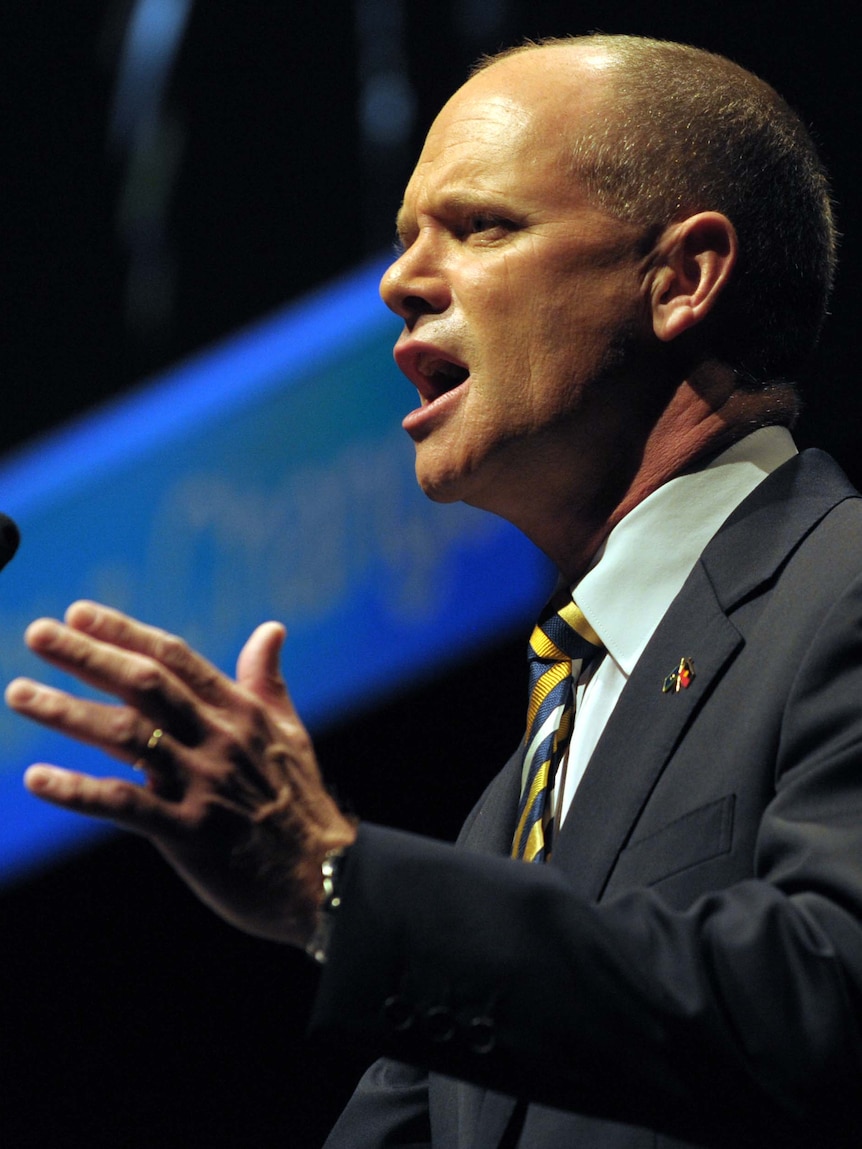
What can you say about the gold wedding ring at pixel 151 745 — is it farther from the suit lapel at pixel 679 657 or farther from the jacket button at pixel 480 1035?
the suit lapel at pixel 679 657

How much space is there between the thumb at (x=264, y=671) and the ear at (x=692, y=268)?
0.80 meters

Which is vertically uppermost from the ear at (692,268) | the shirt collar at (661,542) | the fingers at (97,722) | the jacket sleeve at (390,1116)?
the fingers at (97,722)

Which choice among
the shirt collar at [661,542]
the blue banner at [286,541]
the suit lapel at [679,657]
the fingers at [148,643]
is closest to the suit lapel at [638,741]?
the suit lapel at [679,657]

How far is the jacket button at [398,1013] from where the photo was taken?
0.93m

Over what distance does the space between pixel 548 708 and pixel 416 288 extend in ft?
1.78

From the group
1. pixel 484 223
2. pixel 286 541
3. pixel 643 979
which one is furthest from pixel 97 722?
pixel 286 541

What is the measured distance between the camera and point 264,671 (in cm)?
102

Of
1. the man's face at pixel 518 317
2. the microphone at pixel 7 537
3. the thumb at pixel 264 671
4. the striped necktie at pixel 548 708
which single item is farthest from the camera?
the man's face at pixel 518 317

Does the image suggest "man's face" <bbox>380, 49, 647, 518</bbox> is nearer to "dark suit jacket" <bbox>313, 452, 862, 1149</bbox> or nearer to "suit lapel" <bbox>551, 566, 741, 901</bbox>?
"suit lapel" <bbox>551, 566, 741, 901</bbox>

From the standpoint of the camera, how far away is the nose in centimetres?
166

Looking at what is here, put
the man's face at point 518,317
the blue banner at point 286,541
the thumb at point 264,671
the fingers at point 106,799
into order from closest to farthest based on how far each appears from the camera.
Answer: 1. the fingers at point 106,799
2. the thumb at point 264,671
3. the man's face at point 518,317
4. the blue banner at point 286,541

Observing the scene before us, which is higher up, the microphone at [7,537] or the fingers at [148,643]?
the microphone at [7,537]

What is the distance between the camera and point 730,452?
5.12 feet

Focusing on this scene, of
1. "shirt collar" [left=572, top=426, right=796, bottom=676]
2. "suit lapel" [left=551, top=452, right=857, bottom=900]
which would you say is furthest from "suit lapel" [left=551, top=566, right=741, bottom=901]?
"shirt collar" [left=572, top=426, right=796, bottom=676]
